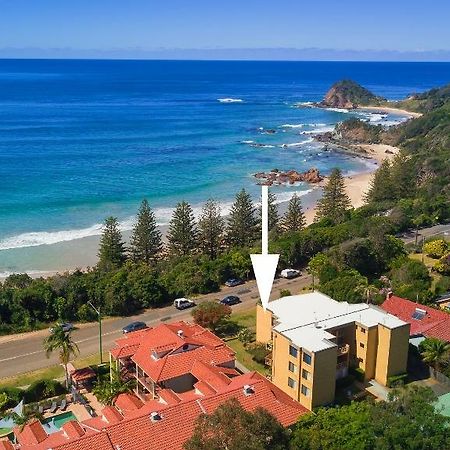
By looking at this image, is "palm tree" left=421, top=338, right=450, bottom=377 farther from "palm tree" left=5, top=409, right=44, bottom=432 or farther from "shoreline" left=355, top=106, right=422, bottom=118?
"shoreline" left=355, top=106, right=422, bottom=118

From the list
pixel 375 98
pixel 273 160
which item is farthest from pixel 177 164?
pixel 375 98

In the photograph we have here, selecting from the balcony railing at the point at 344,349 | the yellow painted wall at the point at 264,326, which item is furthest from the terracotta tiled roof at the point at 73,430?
the balcony railing at the point at 344,349

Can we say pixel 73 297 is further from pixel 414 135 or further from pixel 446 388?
pixel 414 135

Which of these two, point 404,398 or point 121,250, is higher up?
point 404,398

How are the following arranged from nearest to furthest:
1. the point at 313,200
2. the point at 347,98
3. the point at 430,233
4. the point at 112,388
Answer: the point at 112,388
the point at 430,233
the point at 313,200
the point at 347,98

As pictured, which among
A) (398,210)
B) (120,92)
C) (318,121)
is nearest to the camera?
(398,210)

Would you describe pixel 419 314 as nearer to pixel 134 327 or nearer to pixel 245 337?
pixel 245 337

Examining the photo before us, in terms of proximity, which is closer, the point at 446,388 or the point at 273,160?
the point at 446,388

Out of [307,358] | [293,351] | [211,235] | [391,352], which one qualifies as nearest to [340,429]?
[307,358]
